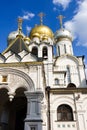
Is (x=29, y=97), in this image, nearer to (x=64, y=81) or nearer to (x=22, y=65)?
(x=22, y=65)

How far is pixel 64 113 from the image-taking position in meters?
13.8

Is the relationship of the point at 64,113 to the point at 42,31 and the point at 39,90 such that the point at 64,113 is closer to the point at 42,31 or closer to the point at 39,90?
the point at 39,90

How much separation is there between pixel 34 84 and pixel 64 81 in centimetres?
1125

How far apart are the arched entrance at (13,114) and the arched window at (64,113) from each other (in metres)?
2.91

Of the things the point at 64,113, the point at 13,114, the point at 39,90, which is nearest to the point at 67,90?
the point at 64,113

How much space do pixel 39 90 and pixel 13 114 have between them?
13.9ft

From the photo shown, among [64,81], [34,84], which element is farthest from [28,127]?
[64,81]

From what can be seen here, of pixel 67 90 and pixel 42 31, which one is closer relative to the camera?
pixel 67 90

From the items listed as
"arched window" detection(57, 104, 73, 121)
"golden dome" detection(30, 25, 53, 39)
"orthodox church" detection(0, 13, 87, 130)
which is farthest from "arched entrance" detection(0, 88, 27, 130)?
"golden dome" detection(30, 25, 53, 39)

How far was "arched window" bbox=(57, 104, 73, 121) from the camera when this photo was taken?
13536 millimetres

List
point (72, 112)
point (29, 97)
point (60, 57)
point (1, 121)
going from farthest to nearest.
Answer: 1. point (60, 57)
2. point (72, 112)
3. point (1, 121)
4. point (29, 97)

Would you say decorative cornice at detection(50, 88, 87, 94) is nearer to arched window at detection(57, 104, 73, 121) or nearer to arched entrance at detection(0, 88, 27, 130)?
arched window at detection(57, 104, 73, 121)

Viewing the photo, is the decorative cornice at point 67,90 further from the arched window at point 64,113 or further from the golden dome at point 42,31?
the golden dome at point 42,31

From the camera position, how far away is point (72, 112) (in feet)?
45.0
